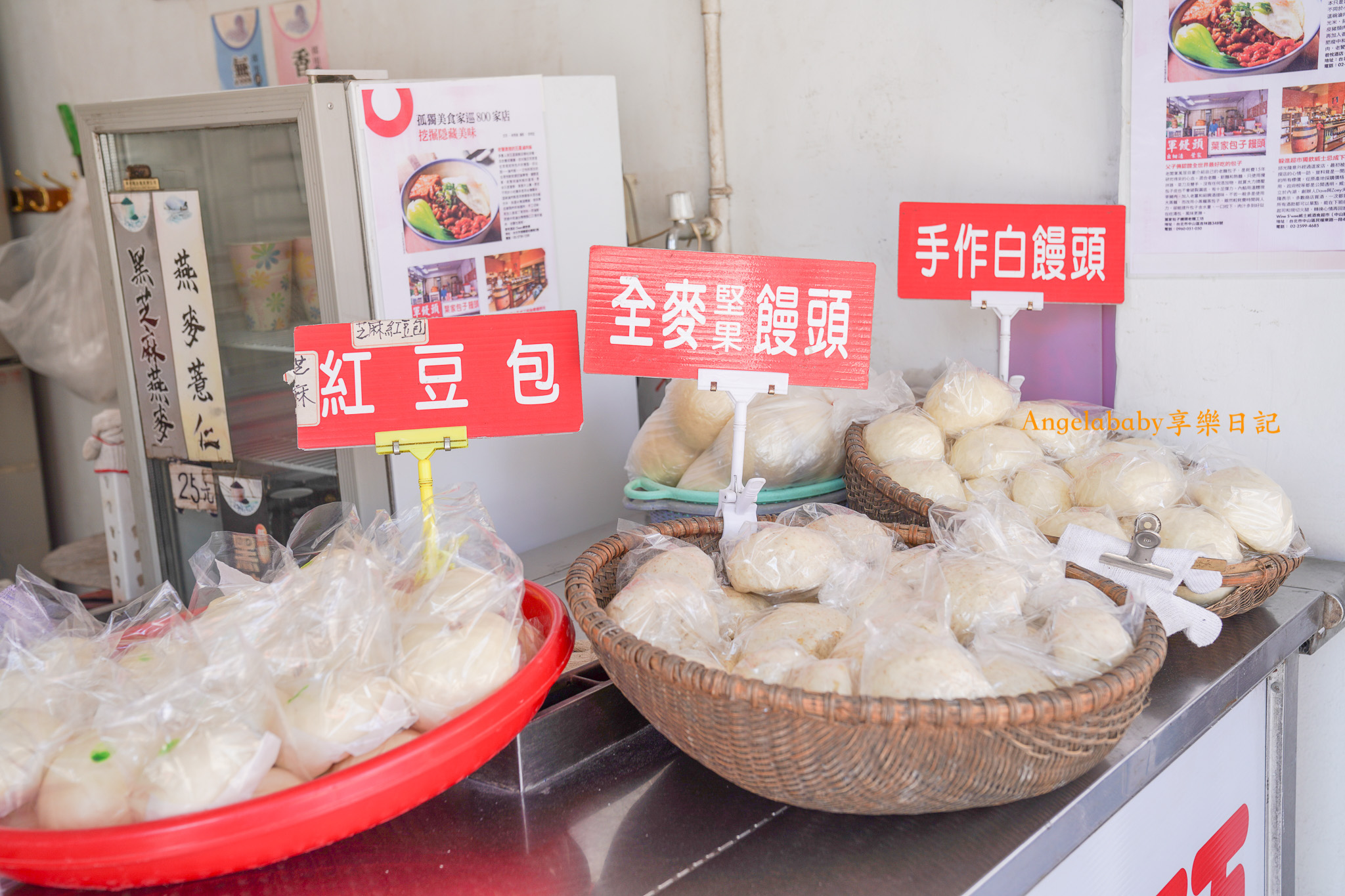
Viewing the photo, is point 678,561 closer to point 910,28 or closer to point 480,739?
point 480,739

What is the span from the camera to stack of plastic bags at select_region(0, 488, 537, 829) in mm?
832

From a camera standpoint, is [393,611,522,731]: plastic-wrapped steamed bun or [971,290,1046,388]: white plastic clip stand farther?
[971,290,1046,388]: white plastic clip stand

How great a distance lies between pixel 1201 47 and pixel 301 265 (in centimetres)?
178

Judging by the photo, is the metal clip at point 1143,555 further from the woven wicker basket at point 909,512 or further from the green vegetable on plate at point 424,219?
the green vegetable on plate at point 424,219

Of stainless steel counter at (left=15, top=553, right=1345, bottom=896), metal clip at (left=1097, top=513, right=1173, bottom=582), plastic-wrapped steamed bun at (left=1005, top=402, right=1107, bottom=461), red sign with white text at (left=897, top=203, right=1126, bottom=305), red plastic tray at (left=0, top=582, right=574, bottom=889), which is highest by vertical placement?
red sign with white text at (left=897, top=203, right=1126, bottom=305)

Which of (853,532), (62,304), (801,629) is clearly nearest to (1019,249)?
(853,532)

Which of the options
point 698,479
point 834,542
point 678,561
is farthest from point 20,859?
point 698,479

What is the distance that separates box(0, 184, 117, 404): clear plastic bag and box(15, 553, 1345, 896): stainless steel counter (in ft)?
9.26

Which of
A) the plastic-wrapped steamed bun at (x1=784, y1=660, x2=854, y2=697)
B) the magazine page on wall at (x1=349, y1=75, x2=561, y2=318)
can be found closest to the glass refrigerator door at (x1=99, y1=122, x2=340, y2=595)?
the magazine page on wall at (x1=349, y1=75, x2=561, y2=318)

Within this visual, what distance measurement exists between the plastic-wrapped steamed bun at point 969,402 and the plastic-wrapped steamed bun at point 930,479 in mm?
116

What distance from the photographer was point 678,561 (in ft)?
3.80

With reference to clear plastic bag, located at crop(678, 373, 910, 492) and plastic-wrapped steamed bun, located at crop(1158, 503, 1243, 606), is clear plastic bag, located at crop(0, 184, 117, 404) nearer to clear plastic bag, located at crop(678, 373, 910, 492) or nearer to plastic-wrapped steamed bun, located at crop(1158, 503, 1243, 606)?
clear plastic bag, located at crop(678, 373, 910, 492)

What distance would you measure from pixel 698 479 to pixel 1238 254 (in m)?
0.97

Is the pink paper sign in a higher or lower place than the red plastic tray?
higher
